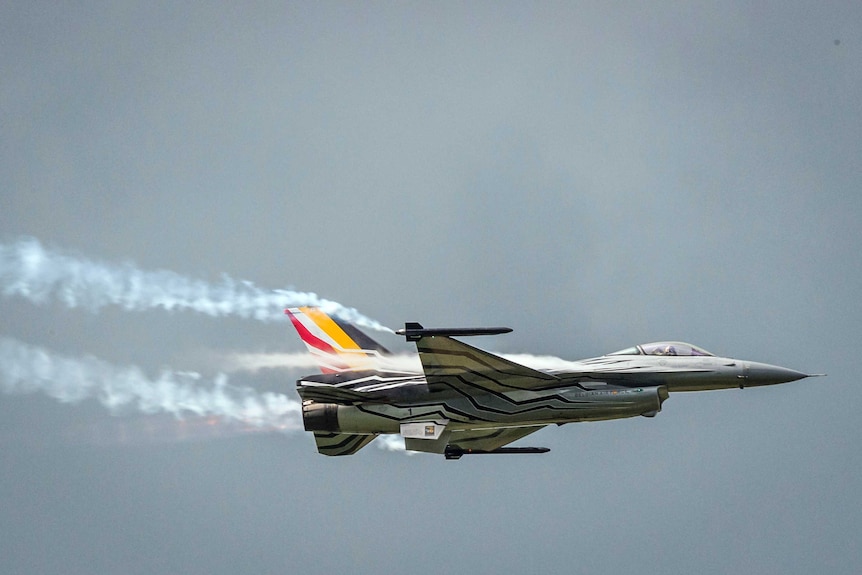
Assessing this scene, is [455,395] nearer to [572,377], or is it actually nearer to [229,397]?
[572,377]

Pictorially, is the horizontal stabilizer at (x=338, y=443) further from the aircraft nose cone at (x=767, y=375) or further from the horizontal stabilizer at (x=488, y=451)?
the aircraft nose cone at (x=767, y=375)

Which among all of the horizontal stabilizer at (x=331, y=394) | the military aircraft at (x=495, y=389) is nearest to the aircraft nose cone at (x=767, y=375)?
→ the military aircraft at (x=495, y=389)

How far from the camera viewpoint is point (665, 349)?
3466cm

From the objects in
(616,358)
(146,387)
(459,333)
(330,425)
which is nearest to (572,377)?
(616,358)

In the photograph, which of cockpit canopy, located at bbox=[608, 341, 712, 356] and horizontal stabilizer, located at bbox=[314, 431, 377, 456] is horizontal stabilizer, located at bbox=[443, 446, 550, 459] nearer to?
horizontal stabilizer, located at bbox=[314, 431, 377, 456]

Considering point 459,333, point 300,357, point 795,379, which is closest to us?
point 459,333

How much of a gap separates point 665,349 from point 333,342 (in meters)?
9.09

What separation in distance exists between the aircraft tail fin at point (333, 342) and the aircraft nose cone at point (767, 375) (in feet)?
31.0

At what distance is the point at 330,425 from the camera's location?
3459cm

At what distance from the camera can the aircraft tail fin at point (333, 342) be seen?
36.8 m

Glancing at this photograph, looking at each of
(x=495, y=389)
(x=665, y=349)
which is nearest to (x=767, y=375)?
(x=665, y=349)

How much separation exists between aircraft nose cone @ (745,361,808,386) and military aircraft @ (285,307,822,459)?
0.02m

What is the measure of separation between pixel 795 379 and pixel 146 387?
678 inches

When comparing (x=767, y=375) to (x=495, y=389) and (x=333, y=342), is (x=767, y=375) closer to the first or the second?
(x=495, y=389)
